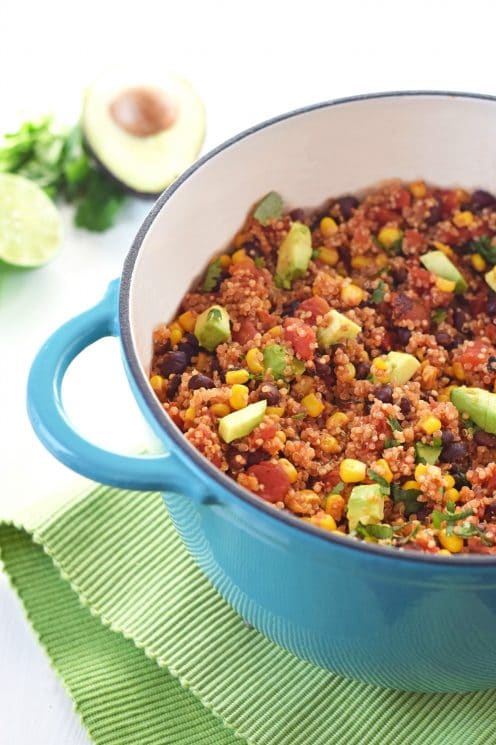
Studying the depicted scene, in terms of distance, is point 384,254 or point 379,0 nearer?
point 384,254

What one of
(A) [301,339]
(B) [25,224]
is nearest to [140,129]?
(B) [25,224]

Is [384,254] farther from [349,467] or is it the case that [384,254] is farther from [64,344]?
[64,344]

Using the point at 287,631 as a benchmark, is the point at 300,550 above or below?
above

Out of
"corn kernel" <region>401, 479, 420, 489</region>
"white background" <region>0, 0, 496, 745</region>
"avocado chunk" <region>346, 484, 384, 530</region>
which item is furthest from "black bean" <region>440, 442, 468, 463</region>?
"white background" <region>0, 0, 496, 745</region>

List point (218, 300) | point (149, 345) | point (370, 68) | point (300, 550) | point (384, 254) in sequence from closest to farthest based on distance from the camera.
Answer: point (300, 550) → point (149, 345) → point (218, 300) → point (384, 254) → point (370, 68)

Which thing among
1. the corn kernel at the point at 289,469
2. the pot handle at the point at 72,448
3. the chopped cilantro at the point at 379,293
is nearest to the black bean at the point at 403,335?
the chopped cilantro at the point at 379,293

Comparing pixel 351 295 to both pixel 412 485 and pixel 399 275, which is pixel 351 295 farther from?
pixel 412 485

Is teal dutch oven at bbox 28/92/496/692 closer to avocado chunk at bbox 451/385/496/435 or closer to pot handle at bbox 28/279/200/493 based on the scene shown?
pot handle at bbox 28/279/200/493

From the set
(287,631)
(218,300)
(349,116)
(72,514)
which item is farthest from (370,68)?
(287,631)
